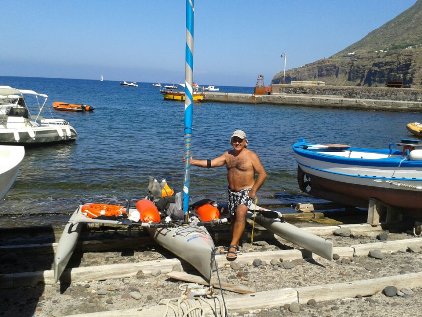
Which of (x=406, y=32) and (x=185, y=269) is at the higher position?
(x=406, y=32)

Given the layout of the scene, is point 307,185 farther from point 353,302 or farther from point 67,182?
point 67,182

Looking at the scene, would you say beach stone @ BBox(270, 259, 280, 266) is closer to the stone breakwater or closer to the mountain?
the stone breakwater

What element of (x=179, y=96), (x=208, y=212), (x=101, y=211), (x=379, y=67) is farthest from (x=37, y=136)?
(x=379, y=67)

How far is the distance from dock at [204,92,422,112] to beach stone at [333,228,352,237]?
196ft

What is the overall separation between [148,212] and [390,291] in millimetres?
3960

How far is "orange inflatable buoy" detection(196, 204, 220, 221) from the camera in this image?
27.0 feet

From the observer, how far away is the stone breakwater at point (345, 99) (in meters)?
64.7

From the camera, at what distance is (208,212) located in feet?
27.2

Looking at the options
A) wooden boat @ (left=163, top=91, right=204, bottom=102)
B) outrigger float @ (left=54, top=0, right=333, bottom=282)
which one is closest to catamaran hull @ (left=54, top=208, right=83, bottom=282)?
outrigger float @ (left=54, top=0, right=333, bottom=282)

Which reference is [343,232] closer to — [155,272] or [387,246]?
[387,246]

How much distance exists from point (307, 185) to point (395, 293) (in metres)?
6.24

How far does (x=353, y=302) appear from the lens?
19.9 feet

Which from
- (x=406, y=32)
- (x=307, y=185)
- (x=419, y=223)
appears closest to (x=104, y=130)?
(x=307, y=185)

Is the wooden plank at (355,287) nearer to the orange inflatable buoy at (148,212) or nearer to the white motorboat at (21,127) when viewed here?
the orange inflatable buoy at (148,212)
